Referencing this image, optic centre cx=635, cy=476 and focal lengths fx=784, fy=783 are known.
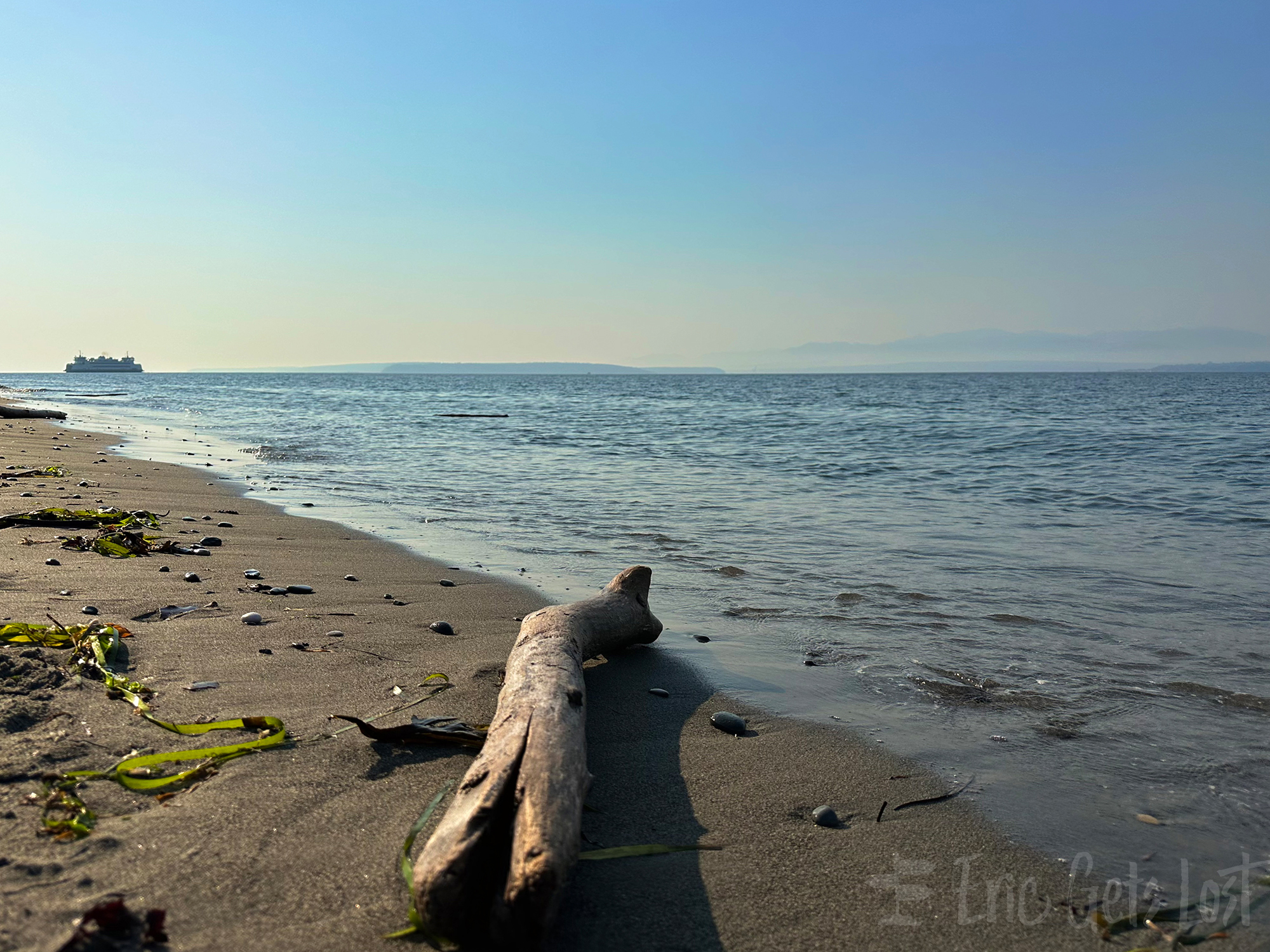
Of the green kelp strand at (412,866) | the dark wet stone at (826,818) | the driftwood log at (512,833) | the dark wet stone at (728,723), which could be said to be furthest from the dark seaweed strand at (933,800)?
the green kelp strand at (412,866)

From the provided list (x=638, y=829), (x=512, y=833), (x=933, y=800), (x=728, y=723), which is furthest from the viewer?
(x=728, y=723)

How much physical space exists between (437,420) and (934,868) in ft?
99.9

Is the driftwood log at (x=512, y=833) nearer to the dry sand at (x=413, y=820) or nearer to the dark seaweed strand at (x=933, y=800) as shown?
the dry sand at (x=413, y=820)

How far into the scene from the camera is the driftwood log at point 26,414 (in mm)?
22328

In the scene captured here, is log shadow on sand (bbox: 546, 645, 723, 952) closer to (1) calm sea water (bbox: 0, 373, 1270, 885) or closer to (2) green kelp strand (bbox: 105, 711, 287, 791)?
(1) calm sea water (bbox: 0, 373, 1270, 885)

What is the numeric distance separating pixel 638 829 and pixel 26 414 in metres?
27.4

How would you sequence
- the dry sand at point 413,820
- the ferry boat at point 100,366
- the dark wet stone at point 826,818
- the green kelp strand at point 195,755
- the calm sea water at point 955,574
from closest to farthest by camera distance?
the dry sand at point 413,820
the green kelp strand at point 195,755
the dark wet stone at point 826,818
the calm sea water at point 955,574
the ferry boat at point 100,366

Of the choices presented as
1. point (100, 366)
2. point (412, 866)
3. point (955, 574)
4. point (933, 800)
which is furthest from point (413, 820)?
point (100, 366)

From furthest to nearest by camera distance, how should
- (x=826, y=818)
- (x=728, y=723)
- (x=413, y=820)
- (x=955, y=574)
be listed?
(x=955, y=574)
(x=728, y=723)
(x=826, y=818)
(x=413, y=820)

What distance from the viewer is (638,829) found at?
2.71 m

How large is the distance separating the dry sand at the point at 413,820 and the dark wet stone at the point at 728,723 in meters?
0.07

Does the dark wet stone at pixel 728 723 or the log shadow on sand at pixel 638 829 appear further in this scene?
the dark wet stone at pixel 728 723

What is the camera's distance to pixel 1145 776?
10.8ft

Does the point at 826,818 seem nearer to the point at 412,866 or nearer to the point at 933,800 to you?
the point at 933,800
